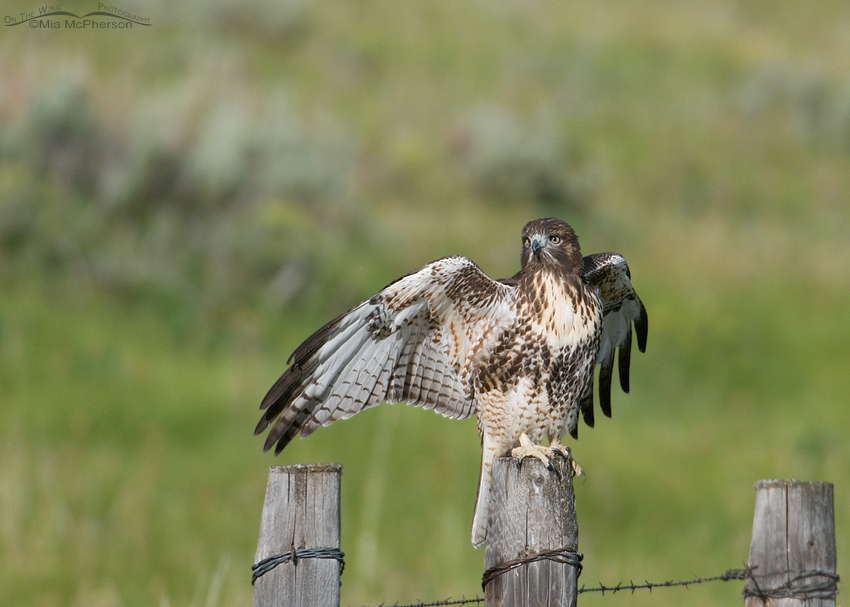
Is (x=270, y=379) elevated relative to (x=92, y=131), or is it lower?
lower

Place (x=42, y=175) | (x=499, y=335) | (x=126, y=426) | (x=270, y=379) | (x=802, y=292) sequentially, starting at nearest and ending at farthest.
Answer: (x=499, y=335) < (x=126, y=426) < (x=270, y=379) < (x=42, y=175) < (x=802, y=292)

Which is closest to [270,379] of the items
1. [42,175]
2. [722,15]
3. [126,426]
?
[126,426]

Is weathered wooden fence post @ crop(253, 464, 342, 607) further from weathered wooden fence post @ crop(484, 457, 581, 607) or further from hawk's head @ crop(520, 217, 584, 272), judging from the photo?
hawk's head @ crop(520, 217, 584, 272)

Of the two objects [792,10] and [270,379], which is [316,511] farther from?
[792,10]

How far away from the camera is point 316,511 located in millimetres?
2822

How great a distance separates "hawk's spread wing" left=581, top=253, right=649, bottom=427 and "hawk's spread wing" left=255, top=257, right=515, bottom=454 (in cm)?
46

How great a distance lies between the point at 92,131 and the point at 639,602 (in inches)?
353

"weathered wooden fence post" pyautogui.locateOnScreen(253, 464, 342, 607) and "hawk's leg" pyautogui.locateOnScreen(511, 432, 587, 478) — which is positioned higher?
"hawk's leg" pyautogui.locateOnScreen(511, 432, 587, 478)

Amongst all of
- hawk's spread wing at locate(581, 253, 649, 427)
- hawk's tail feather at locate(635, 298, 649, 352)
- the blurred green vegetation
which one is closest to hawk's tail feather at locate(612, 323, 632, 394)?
hawk's spread wing at locate(581, 253, 649, 427)

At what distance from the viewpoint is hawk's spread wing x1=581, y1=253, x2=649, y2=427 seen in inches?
168

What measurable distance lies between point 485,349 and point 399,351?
344mm

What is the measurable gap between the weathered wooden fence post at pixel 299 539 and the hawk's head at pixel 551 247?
1.61 m

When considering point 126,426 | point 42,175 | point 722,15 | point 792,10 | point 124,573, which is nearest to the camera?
point 124,573

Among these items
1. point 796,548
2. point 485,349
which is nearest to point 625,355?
point 485,349
